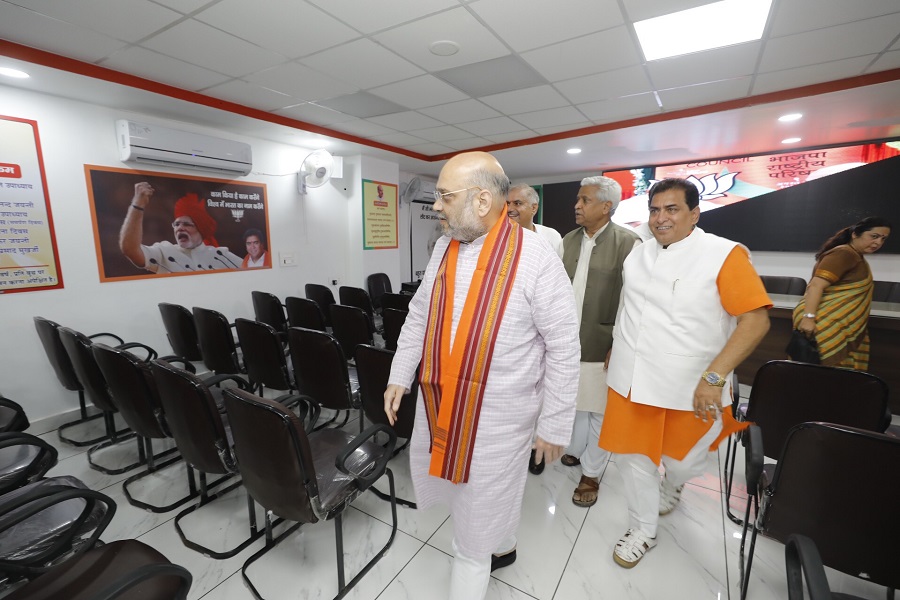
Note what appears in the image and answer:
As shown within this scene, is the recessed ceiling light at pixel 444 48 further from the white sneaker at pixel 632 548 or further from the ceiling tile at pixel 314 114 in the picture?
the white sneaker at pixel 632 548

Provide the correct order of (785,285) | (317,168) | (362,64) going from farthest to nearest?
(785,285) → (317,168) → (362,64)

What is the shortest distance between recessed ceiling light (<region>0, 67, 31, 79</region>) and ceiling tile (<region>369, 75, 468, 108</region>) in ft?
7.35

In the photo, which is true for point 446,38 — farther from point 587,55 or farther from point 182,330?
point 182,330

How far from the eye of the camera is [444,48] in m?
2.37

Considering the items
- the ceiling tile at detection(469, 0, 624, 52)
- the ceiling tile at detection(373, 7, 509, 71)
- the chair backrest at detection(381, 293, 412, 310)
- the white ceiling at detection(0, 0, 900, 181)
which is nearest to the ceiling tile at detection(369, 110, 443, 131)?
the white ceiling at detection(0, 0, 900, 181)

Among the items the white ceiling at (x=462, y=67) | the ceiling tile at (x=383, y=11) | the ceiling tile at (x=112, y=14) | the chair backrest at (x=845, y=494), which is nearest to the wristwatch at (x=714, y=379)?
the chair backrest at (x=845, y=494)

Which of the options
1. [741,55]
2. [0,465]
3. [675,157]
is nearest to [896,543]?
[741,55]

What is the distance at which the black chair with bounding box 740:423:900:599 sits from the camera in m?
1.00

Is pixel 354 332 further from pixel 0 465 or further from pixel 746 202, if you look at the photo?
pixel 746 202

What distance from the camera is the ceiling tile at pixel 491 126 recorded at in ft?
12.8

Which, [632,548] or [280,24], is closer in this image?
[632,548]

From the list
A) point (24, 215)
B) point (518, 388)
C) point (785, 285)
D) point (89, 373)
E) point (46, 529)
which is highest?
point (24, 215)

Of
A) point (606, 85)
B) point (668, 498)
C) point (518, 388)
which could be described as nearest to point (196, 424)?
point (518, 388)

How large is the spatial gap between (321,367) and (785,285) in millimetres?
5968
